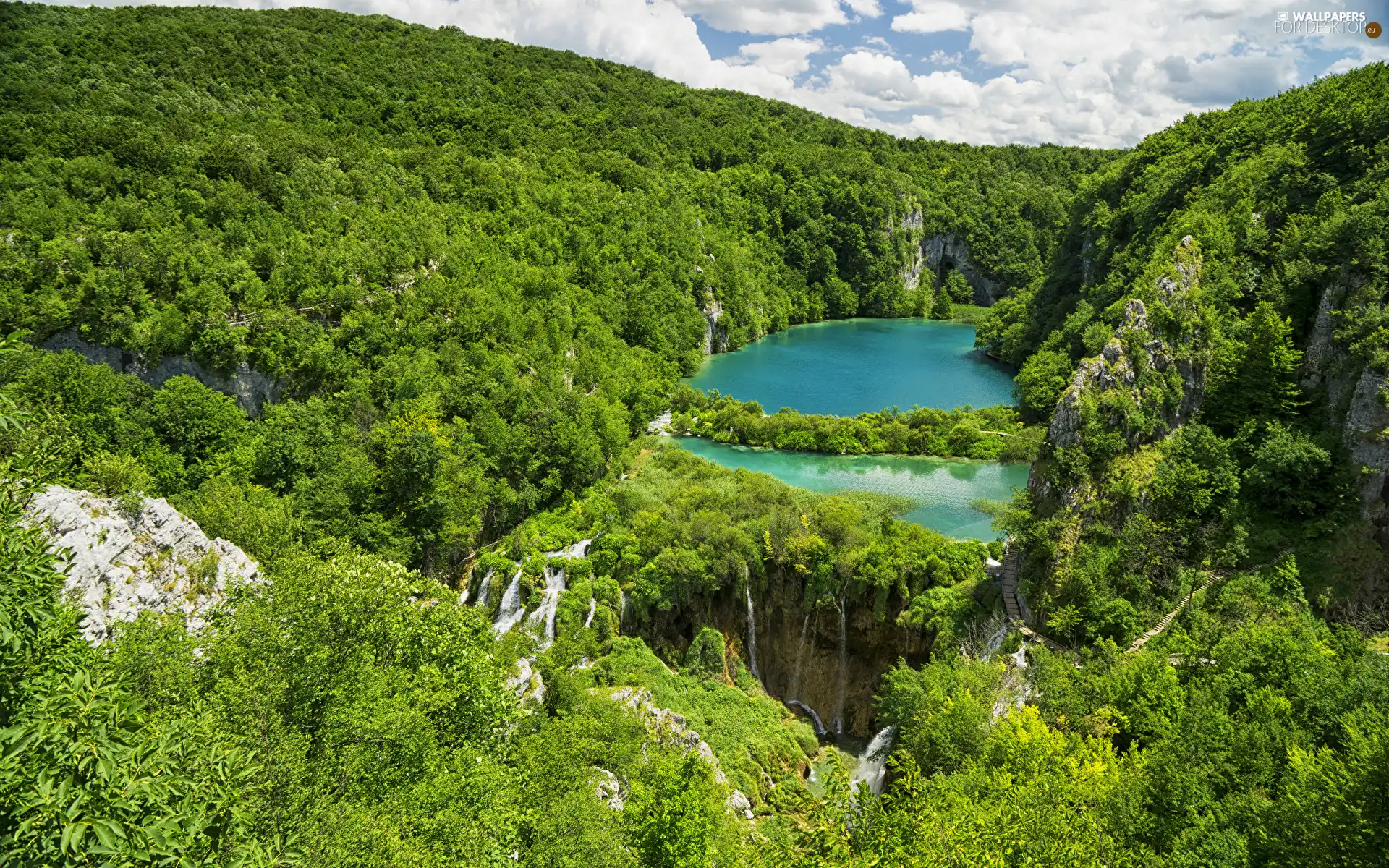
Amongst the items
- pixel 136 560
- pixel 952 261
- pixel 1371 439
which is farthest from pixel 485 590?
pixel 952 261

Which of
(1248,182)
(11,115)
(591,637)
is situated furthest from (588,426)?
(11,115)

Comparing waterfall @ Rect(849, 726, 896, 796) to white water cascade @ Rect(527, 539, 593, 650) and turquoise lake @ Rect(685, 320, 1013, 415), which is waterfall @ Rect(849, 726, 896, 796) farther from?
turquoise lake @ Rect(685, 320, 1013, 415)

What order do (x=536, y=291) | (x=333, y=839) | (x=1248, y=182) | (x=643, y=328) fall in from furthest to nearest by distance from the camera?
(x=643, y=328) → (x=536, y=291) → (x=1248, y=182) → (x=333, y=839)

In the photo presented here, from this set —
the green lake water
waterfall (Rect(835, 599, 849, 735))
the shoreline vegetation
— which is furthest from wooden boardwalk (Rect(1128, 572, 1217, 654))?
the shoreline vegetation

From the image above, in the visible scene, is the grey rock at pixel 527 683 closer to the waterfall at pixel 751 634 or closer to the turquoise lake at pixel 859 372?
the waterfall at pixel 751 634

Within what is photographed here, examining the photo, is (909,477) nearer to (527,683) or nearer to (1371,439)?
(1371,439)

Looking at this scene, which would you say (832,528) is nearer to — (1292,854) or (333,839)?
(1292,854)
